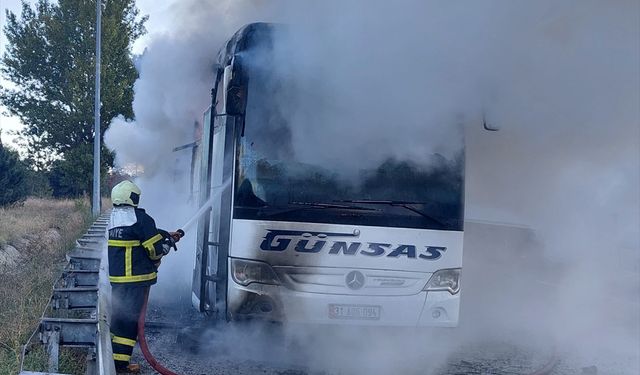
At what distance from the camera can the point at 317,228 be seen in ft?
16.6

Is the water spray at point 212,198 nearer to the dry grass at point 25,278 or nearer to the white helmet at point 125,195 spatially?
the white helmet at point 125,195

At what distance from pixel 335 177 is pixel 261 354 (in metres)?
1.79

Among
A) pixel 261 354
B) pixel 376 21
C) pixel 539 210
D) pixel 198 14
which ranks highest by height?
pixel 198 14

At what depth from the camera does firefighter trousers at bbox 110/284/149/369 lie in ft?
17.0

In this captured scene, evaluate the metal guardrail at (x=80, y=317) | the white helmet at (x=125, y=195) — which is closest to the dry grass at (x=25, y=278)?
the metal guardrail at (x=80, y=317)

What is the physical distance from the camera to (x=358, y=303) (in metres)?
5.12

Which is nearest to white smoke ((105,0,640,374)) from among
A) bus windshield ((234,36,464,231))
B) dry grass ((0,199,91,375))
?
bus windshield ((234,36,464,231))

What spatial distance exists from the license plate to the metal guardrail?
1.68 metres

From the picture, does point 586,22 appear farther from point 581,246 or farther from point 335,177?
point 581,246

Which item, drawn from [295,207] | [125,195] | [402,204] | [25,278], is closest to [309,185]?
[295,207]

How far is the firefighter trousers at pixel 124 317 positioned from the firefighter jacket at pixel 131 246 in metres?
0.07

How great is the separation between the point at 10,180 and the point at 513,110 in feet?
69.5

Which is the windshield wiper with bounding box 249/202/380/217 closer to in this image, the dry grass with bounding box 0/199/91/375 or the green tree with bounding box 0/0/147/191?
the dry grass with bounding box 0/199/91/375

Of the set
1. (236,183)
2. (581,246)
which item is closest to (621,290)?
(581,246)
